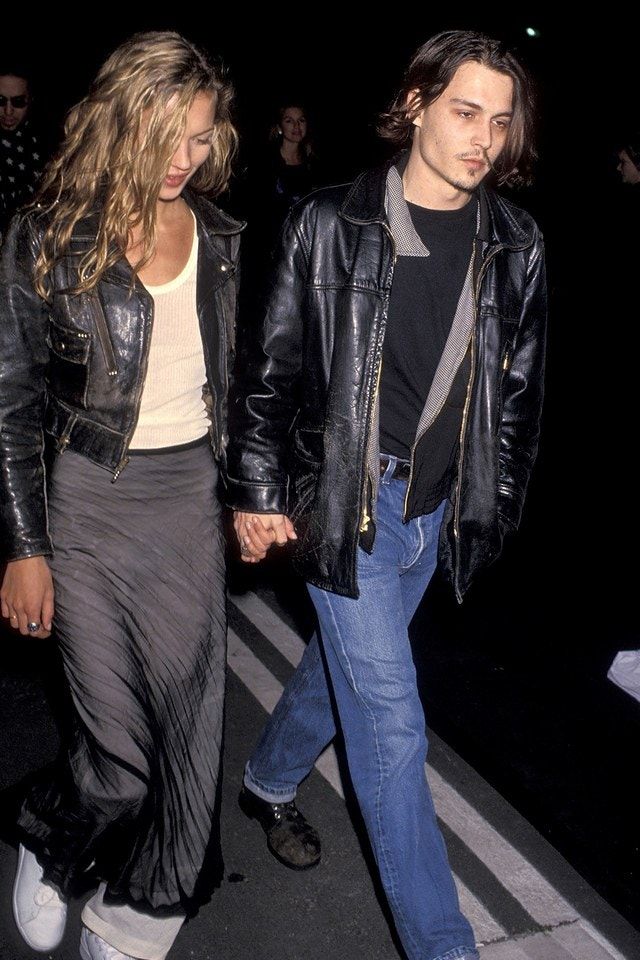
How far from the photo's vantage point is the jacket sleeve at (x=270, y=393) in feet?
8.63

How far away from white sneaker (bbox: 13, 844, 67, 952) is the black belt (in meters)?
1.49

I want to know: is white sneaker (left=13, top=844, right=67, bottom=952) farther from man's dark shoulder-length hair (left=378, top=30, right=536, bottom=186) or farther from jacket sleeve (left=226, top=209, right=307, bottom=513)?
man's dark shoulder-length hair (left=378, top=30, right=536, bottom=186)

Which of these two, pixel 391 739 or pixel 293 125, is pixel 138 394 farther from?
pixel 293 125

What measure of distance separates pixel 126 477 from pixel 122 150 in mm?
838

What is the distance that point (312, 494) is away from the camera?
2.68 meters

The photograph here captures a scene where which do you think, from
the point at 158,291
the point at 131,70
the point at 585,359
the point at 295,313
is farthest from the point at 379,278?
the point at 585,359

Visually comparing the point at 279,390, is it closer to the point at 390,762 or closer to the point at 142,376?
the point at 142,376

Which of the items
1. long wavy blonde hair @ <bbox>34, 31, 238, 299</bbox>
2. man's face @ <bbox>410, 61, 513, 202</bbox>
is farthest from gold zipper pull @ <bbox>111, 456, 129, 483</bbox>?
man's face @ <bbox>410, 61, 513, 202</bbox>

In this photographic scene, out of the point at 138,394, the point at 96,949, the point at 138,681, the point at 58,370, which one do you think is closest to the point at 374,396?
the point at 138,394

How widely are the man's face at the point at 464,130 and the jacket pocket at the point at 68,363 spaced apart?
103 centimetres

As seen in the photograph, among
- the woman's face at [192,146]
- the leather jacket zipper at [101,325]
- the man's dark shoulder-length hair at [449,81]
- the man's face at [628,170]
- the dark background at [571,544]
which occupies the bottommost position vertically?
the dark background at [571,544]

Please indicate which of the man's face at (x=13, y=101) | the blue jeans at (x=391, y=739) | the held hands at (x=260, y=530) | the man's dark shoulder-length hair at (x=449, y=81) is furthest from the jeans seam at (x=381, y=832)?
the man's face at (x=13, y=101)

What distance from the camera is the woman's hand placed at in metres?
2.50

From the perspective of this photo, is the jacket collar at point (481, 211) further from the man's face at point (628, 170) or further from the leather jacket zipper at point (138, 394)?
the man's face at point (628, 170)
